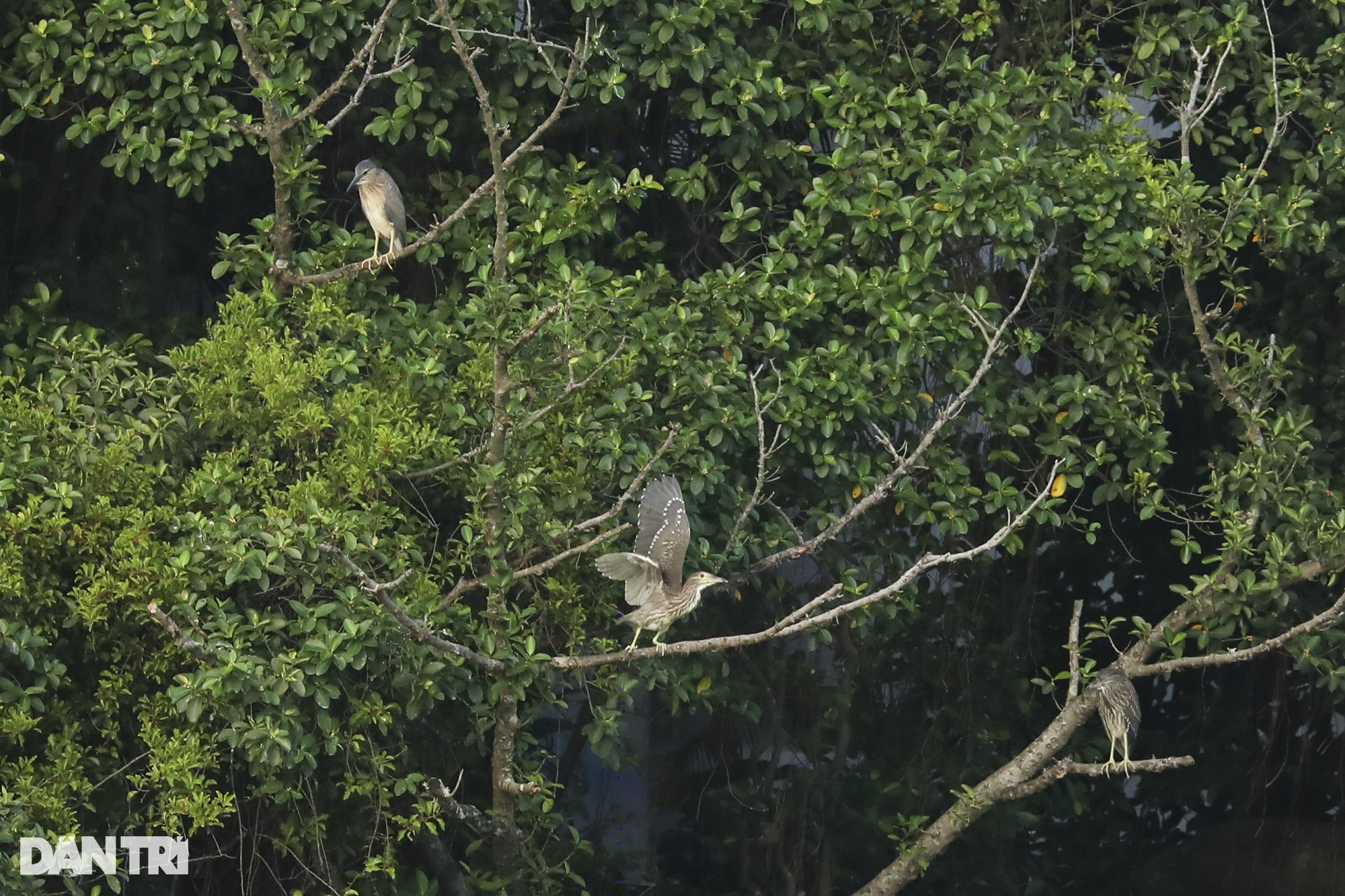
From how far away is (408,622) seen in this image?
14.2 ft

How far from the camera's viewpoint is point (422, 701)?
4793mm

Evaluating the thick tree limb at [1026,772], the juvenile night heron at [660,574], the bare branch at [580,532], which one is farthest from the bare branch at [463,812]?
the thick tree limb at [1026,772]

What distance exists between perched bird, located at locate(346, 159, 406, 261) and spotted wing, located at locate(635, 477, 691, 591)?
1.24 meters

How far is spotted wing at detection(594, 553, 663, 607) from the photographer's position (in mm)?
4502

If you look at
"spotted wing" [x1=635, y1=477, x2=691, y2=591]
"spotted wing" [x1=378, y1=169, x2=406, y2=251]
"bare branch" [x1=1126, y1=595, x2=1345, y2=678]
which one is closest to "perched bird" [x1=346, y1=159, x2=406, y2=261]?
"spotted wing" [x1=378, y1=169, x2=406, y2=251]

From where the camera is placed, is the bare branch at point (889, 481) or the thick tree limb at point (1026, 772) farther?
the thick tree limb at point (1026, 772)

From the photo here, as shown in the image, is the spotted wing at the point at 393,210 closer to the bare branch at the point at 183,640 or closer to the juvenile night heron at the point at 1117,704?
the bare branch at the point at 183,640

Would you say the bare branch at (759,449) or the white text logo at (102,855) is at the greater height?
the bare branch at (759,449)

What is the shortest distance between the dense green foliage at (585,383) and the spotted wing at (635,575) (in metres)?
0.15

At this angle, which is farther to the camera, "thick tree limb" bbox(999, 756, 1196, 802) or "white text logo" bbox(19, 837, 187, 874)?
"thick tree limb" bbox(999, 756, 1196, 802)

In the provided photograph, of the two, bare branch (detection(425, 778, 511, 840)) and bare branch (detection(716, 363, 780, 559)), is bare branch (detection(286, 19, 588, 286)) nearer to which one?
bare branch (detection(716, 363, 780, 559))

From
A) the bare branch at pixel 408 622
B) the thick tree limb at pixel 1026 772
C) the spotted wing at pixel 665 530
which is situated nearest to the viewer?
the bare branch at pixel 408 622

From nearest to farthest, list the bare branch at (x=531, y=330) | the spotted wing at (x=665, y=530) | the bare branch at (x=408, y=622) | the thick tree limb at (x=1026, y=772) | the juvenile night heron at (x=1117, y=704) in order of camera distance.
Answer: the bare branch at (x=408, y=622), the bare branch at (x=531, y=330), the spotted wing at (x=665, y=530), the juvenile night heron at (x=1117, y=704), the thick tree limb at (x=1026, y=772)

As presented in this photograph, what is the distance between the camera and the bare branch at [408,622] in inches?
161
